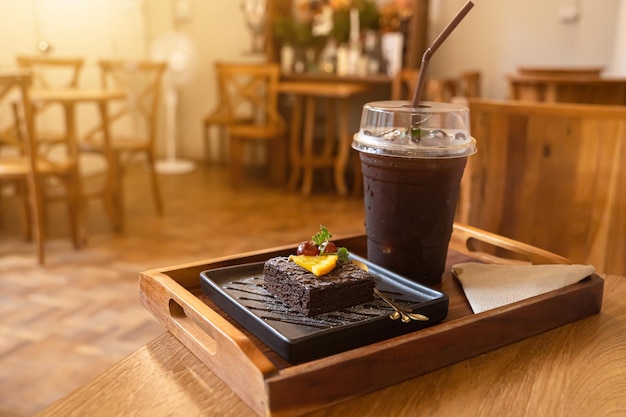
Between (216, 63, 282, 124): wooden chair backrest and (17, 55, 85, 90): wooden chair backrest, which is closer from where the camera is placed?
(17, 55, 85, 90): wooden chair backrest

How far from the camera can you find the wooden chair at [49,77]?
4047 mm

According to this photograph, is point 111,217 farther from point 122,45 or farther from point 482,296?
point 482,296

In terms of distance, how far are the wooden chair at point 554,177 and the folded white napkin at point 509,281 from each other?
0.93 metres

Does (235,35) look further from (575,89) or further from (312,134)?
(575,89)

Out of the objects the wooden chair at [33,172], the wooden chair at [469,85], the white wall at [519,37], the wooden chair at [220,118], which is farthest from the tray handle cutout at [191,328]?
the wooden chair at [220,118]

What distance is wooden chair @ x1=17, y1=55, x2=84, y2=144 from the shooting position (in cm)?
405

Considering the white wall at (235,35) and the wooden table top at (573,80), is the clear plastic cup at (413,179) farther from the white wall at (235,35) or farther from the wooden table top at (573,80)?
the white wall at (235,35)

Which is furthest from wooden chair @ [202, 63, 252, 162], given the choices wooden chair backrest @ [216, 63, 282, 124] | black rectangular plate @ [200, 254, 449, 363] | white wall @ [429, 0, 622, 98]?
black rectangular plate @ [200, 254, 449, 363]

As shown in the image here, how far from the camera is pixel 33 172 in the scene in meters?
3.06

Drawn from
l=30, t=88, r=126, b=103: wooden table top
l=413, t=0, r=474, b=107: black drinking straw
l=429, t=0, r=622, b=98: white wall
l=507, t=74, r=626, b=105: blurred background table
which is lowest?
l=30, t=88, r=126, b=103: wooden table top

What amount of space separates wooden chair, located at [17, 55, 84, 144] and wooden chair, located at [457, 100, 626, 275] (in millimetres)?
2866

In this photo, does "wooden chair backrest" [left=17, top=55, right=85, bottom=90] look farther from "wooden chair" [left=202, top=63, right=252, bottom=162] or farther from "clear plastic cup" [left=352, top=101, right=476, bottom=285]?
"clear plastic cup" [left=352, top=101, right=476, bottom=285]

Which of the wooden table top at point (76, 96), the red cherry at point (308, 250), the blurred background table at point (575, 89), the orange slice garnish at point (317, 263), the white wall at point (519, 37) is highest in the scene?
the white wall at point (519, 37)

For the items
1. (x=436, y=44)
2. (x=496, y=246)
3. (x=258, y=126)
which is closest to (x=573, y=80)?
(x=496, y=246)
